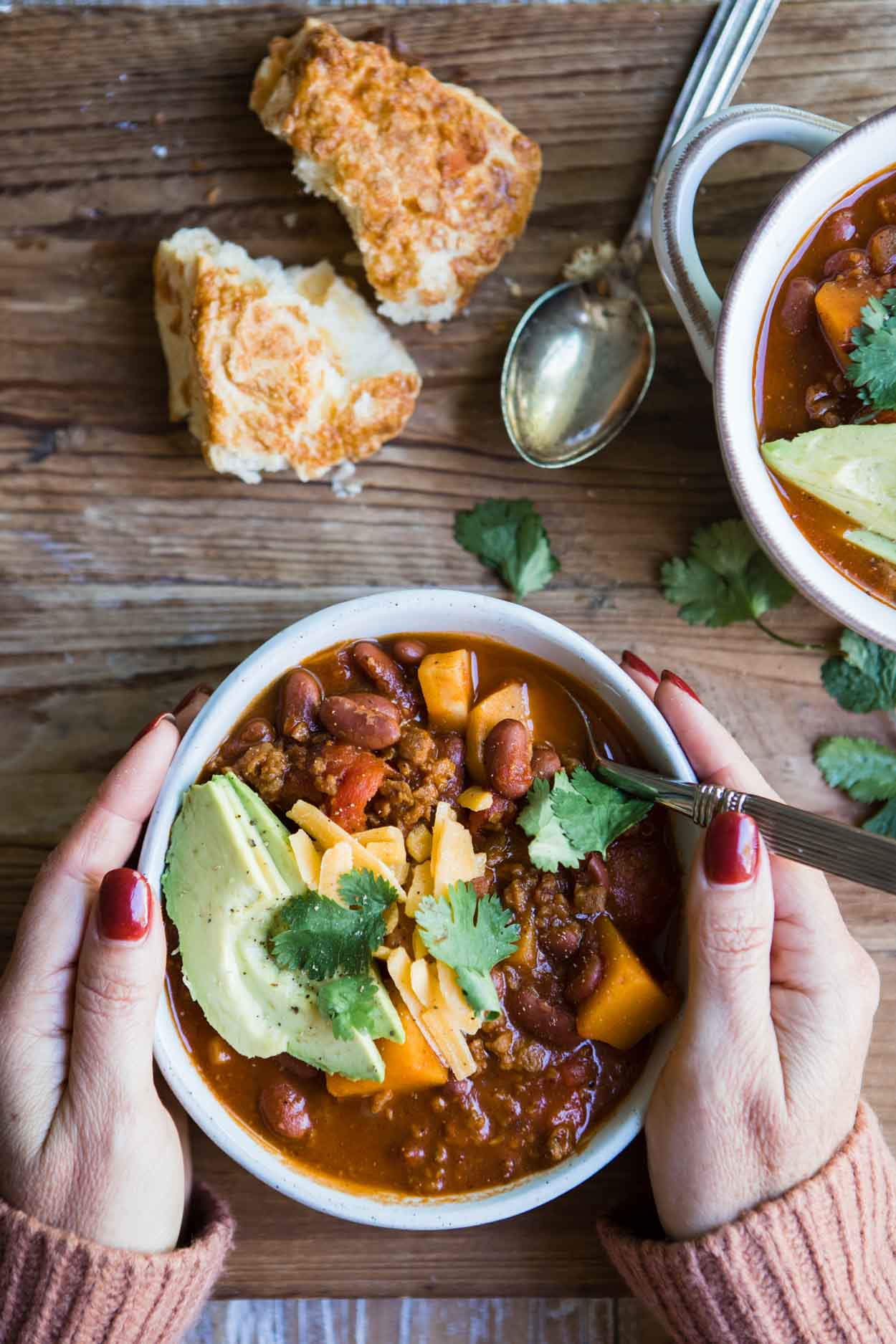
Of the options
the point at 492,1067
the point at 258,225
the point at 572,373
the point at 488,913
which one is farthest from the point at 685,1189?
the point at 258,225

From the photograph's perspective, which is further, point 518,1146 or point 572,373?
point 572,373

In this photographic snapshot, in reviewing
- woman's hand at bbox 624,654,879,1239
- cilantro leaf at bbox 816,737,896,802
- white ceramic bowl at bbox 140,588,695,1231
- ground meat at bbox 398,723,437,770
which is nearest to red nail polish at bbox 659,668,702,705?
woman's hand at bbox 624,654,879,1239

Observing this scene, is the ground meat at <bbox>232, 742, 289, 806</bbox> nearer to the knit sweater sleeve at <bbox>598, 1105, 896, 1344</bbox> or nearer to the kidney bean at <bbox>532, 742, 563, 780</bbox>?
the kidney bean at <bbox>532, 742, 563, 780</bbox>

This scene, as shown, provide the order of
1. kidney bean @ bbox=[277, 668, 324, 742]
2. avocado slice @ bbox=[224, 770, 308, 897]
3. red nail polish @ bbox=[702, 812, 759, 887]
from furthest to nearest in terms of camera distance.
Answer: kidney bean @ bbox=[277, 668, 324, 742], avocado slice @ bbox=[224, 770, 308, 897], red nail polish @ bbox=[702, 812, 759, 887]

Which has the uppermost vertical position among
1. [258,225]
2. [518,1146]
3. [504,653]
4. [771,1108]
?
[258,225]

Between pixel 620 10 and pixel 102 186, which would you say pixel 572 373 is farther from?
pixel 102 186

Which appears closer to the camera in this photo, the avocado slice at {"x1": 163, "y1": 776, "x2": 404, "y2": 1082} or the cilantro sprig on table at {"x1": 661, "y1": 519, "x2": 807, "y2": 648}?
the avocado slice at {"x1": 163, "y1": 776, "x2": 404, "y2": 1082}

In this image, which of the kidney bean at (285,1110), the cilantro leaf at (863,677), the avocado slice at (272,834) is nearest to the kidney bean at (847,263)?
the cilantro leaf at (863,677)
